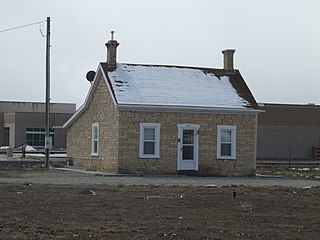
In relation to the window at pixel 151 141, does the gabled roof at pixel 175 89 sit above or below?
above

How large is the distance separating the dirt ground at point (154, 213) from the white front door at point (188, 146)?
441 inches

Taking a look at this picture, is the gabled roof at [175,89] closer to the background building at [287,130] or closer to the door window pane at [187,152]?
the door window pane at [187,152]

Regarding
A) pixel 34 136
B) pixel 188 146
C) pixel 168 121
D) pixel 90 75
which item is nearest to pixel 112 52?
pixel 90 75

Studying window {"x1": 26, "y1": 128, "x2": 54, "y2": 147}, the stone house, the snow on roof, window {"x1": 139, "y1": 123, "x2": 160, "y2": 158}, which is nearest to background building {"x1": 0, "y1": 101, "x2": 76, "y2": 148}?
window {"x1": 26, "y1": 128, "x2": 54, "y2": 147}

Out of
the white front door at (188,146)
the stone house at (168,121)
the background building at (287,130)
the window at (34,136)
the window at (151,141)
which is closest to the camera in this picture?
the stone house at (168,121)

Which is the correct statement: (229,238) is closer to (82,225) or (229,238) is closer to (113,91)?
(82,225)

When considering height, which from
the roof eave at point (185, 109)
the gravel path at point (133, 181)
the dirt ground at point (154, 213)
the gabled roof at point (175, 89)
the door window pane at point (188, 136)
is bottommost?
the gravel path at point (133, 181)

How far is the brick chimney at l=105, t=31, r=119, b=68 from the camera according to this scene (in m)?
37.4

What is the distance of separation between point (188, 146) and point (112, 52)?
6195 mm

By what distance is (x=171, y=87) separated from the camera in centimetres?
3709

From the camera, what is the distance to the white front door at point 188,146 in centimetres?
3556

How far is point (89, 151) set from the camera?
3916 centimetres

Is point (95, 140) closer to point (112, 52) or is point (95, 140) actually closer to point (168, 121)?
point (112, 52)

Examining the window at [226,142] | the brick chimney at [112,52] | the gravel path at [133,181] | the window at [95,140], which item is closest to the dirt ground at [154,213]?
the gravel path at [133,181]
